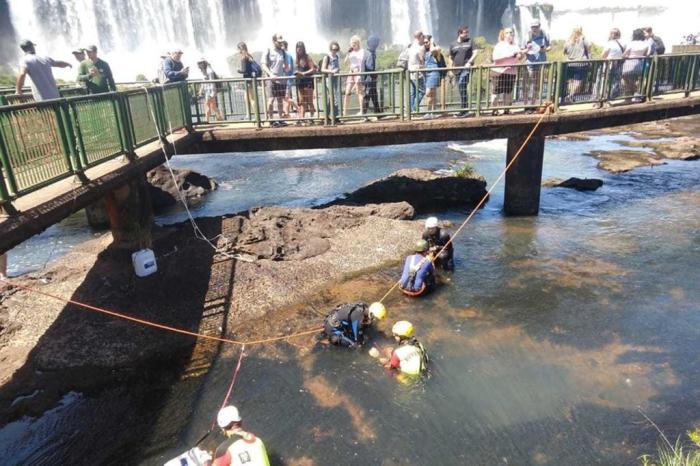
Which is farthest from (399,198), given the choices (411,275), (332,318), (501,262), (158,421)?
(158,421)

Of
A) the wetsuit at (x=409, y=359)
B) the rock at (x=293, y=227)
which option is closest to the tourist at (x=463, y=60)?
the rock at (x=293, y=227)

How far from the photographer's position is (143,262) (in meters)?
10.4

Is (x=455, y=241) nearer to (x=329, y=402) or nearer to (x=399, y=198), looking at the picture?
(x=399, y=198)

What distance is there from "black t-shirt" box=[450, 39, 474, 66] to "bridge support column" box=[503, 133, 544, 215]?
8.05 ft

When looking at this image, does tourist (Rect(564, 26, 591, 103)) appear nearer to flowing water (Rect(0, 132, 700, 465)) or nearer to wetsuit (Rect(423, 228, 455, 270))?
flowing water (Rect(0, 132, 700, 465))

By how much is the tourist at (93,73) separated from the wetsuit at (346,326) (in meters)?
7.56

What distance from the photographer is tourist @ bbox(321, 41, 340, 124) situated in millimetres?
12961

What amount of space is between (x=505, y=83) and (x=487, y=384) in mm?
8478

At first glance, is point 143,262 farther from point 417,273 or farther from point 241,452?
point 241,452

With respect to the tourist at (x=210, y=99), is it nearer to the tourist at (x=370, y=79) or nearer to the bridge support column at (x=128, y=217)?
the bridge support column at (x=128, y=217)

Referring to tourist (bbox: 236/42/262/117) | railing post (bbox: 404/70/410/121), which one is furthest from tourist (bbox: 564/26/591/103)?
tourist (bbox: 236/42/262/117)

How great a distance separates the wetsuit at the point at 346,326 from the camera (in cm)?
856

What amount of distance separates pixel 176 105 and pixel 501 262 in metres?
8.54

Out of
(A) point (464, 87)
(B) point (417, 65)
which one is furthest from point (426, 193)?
(B) point (417, 65)
